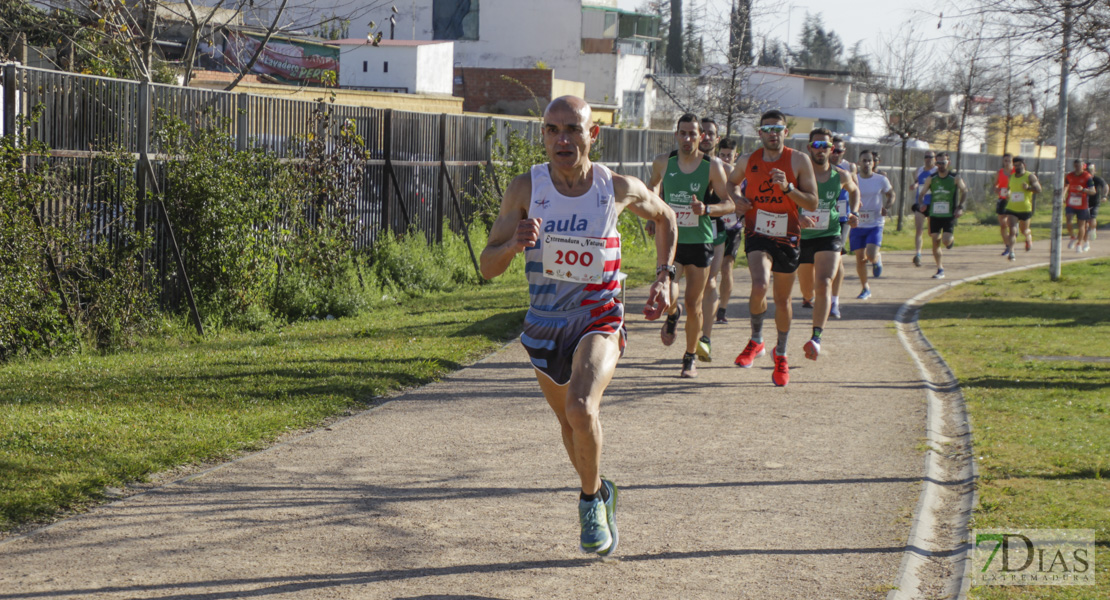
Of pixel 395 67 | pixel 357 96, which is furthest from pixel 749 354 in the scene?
pixel 395 67

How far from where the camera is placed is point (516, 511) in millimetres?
5785

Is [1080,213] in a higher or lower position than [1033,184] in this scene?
lower

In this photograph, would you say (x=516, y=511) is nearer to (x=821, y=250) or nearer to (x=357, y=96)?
(x=821, y=250)

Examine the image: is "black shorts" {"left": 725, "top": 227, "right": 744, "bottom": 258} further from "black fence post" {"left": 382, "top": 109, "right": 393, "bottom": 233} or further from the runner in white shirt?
"black fence post" {"left": 382, "top": 109, "right": 393, "bottom": 233}

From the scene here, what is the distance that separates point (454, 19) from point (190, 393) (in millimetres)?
53708

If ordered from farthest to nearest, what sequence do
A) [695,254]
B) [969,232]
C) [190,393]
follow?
1. [969,232]
2. [695,254]
3. [190,393]

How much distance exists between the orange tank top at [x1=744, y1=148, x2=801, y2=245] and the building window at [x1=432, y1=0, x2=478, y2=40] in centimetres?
5170

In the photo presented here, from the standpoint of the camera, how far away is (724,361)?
34.8 ft

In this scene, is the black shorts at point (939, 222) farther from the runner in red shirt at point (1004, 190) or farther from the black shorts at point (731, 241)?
the black shorts at point (731, 241)

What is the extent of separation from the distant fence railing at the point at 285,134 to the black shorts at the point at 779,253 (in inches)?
231

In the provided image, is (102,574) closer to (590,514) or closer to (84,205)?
(590,514)

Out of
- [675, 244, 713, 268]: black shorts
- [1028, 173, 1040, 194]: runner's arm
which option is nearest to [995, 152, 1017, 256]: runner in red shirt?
[1028, 173, 1040, 194]: runner's arm

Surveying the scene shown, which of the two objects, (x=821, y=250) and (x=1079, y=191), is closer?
(x=821, y=250)

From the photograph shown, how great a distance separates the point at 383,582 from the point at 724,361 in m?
6.38
